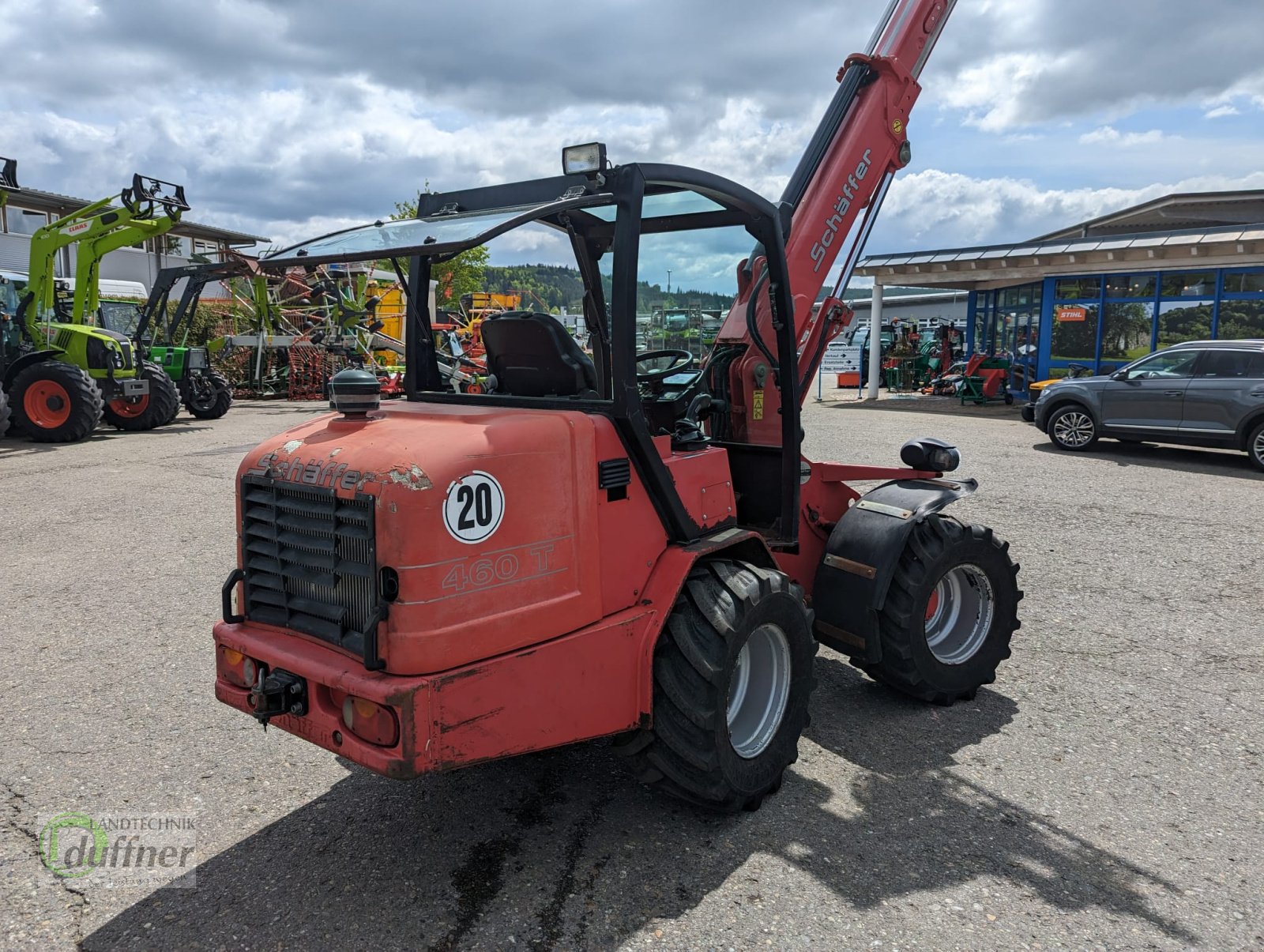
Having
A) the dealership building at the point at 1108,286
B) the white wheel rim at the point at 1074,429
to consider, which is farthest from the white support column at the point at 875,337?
the white wheel rim at the point at 1074,429

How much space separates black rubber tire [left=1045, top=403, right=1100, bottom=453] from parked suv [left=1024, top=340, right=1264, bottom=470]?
1 cm

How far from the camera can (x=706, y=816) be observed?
3.38 m

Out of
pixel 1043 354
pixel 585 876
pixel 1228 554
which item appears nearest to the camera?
pixel 585 876

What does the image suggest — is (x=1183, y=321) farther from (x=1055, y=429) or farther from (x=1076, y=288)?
(x=1055, y=429)

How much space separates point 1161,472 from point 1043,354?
397 inches

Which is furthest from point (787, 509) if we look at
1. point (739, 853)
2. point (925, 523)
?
point (739, 853)

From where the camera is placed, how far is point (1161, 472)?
11.6m

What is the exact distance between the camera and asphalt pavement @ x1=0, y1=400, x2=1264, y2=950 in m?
2.79

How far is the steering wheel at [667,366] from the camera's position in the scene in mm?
3906

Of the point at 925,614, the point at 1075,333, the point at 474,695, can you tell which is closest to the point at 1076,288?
the point at 1075,333

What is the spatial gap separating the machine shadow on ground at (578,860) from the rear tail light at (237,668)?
2.07 feet

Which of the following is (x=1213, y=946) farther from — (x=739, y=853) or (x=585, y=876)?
(x=585, y=876)

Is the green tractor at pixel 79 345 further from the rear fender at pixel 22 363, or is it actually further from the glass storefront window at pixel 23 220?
the glass storefront window at pixel 23 220

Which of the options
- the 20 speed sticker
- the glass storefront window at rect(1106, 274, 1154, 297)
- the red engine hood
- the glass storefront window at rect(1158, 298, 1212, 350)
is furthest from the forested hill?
the glass storefront window at rect(1106, 274, 1154, 297)
